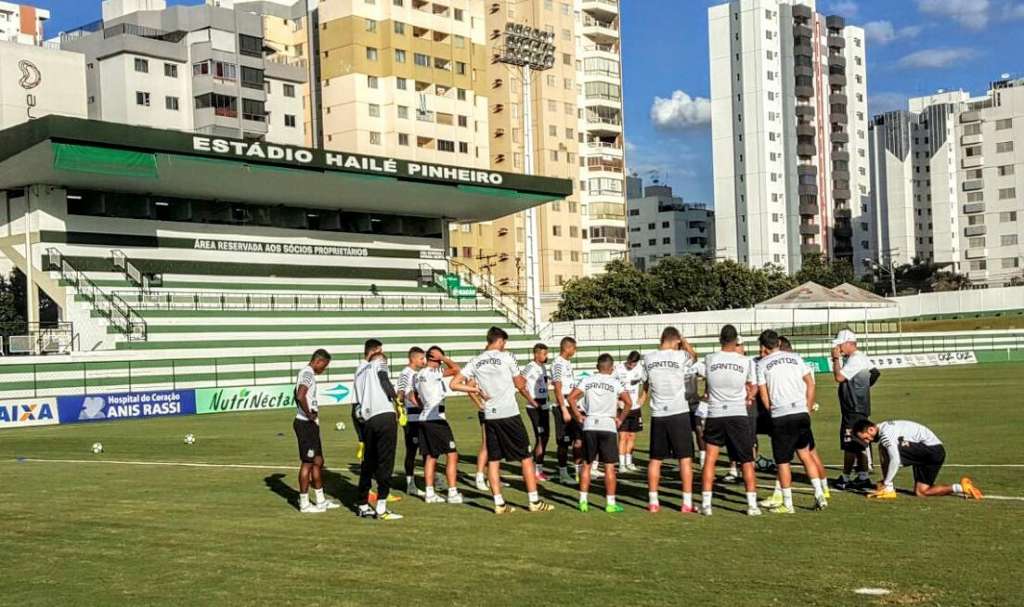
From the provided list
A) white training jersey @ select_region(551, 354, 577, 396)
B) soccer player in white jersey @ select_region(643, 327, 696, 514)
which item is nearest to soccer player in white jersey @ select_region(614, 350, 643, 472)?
white training jersey @ select_region(551, 354, 577, 396)

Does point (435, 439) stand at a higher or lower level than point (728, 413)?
lower

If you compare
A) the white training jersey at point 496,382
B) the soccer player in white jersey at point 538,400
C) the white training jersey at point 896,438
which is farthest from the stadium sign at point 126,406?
the white training jersey at point 896,438

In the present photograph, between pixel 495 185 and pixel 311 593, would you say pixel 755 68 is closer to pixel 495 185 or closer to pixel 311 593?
pixel 495 185

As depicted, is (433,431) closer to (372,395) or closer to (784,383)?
(372,395)

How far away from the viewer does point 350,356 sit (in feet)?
151

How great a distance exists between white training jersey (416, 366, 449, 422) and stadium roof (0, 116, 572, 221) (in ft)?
105

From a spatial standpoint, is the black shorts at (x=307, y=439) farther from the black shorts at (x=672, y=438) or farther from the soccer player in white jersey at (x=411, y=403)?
the black shorts at (x=672, y=438)

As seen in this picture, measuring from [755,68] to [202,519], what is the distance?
11501cm

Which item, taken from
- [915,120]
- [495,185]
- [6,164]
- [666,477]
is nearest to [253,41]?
[495,185]

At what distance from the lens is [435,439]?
1396 cm

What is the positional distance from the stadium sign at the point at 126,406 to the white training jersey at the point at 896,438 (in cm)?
2658

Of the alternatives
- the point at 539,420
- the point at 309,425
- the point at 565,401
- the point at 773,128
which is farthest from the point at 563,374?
the point at 773,128

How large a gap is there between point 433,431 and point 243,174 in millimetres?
37569

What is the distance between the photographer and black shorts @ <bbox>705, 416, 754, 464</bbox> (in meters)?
12.2
